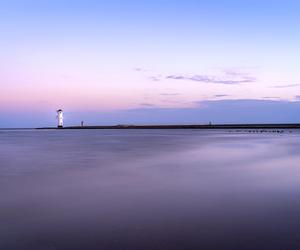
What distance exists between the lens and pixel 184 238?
15.0 feet

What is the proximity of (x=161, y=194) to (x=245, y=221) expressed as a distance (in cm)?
285

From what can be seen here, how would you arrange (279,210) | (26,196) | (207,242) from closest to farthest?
1. (207,242)
2. (279,210)
3. (26,196)

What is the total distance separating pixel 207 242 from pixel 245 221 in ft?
3.91

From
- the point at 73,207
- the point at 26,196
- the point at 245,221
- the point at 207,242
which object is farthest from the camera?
the point at 26,196

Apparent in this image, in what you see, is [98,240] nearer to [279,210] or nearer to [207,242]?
[207,242]

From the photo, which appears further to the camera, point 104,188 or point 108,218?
point 104,188

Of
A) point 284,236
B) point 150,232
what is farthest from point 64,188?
point 284,236

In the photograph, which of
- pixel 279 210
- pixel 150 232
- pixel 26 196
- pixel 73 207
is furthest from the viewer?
pixel 26 196

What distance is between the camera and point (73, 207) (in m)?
6.55

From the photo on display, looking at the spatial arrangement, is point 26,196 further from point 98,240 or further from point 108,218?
point 98,240

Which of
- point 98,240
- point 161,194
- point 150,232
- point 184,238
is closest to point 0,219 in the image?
point 98,240

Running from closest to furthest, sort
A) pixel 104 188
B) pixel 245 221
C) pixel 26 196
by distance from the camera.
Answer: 1. pixel 245 221
2. pixel 26 196
3. pixel 104 188

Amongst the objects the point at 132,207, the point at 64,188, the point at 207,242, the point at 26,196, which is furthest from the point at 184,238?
the point at 64,188

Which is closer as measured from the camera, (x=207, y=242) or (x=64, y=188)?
(x=207, y=242)
